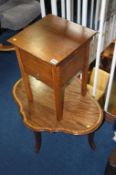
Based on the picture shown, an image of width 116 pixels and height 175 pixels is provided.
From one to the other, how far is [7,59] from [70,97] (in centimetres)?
129

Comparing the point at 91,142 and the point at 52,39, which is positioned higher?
the point at 52,39

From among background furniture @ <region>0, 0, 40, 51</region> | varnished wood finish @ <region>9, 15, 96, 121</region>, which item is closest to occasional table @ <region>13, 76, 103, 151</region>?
varnished wood finish @ <region>9, 15, 96, 121</region>

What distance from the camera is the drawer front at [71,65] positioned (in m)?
1.04

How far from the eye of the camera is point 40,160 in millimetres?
1547

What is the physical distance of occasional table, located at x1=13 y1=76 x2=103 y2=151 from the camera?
1.25 m

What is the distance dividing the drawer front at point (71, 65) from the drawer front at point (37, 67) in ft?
0.21

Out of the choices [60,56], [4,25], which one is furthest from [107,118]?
[4,25]

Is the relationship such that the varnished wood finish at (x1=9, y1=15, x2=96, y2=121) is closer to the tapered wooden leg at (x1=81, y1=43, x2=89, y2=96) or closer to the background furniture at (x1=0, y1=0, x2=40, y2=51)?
the tapered wooden leg at (x1=81, y1=43, x2=89, y2=96)

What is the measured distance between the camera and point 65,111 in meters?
1.33

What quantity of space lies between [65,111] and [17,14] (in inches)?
62.1

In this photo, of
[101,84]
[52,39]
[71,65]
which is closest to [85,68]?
[71,65]

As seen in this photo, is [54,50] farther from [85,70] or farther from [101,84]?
[101,84]

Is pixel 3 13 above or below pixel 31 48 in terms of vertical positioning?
below

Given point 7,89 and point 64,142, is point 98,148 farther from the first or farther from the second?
point 7,89
